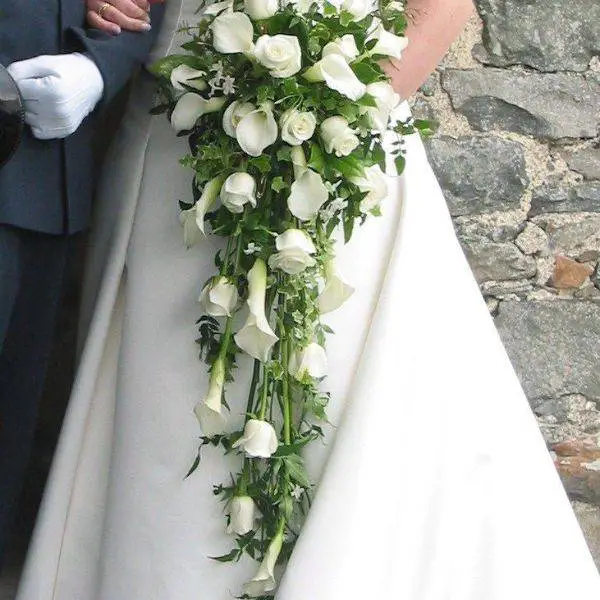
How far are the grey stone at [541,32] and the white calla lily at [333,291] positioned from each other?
79 centimetres

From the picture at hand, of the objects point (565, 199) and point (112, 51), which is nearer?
point (112, 51)

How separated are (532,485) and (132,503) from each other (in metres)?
0.49

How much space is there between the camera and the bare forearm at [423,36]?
49.0 inches

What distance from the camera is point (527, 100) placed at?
5.69 ft

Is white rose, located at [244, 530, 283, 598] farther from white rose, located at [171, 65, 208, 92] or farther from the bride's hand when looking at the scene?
the bride's hand

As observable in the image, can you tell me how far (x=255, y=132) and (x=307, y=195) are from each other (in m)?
0.09

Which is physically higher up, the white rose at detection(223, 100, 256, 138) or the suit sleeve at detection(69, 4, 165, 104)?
the suit sleeve at detection(69, 4, 165, 104)

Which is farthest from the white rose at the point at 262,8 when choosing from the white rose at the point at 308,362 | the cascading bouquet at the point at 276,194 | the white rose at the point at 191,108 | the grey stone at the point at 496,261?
the grey stone at the point at 496,261

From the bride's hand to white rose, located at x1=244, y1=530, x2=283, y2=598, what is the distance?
665 millimetres

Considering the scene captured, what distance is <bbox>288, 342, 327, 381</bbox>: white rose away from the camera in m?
1.10

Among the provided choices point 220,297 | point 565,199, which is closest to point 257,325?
point 220,297

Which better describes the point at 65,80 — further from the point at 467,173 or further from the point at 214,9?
the point at 467,173

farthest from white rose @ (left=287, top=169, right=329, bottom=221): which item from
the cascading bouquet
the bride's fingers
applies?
the bride's fingers

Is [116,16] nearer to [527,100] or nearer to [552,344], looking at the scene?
[527,100]
